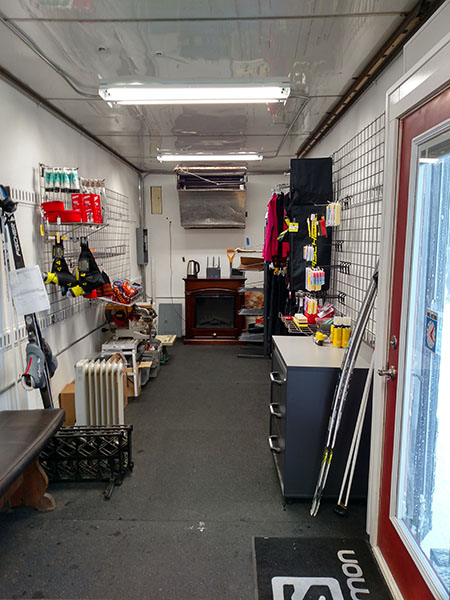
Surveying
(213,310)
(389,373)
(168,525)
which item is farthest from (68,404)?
(213,310)

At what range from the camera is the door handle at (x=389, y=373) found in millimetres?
1811

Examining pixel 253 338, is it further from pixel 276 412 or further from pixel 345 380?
pixel 345 380

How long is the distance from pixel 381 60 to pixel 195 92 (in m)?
1.14

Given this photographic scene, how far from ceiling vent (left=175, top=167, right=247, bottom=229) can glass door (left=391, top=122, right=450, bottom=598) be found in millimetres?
4575

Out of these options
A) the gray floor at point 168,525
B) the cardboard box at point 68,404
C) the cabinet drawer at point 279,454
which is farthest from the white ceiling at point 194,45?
the gray floor at point 168,525

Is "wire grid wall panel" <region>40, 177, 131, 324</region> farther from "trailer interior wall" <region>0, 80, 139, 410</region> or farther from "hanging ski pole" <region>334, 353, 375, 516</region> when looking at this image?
"hanging ski pole" <region>334, 353, 375, 516</region>

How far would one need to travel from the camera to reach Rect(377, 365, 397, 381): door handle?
1.81 meters

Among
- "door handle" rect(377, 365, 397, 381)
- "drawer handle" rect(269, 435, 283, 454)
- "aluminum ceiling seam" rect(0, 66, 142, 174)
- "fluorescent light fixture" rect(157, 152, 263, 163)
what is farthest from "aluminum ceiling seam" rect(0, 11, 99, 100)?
"drawer handle" rect(269, 435, 283, 454)

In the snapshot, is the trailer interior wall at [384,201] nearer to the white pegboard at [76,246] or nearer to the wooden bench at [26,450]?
the wooden bench at [26,450]

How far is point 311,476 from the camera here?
2361 mm

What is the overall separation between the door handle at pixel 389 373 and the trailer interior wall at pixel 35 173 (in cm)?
216

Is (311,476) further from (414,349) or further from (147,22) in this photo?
(147,22)

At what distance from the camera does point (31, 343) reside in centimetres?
258

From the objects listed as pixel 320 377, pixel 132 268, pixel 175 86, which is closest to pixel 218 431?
pixel 320 377
